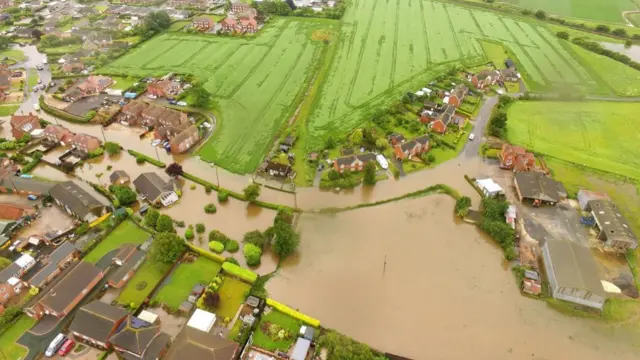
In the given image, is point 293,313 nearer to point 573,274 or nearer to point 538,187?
point 573,274

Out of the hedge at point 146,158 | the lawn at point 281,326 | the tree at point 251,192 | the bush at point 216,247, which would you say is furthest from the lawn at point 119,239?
the lawn at point 281,326

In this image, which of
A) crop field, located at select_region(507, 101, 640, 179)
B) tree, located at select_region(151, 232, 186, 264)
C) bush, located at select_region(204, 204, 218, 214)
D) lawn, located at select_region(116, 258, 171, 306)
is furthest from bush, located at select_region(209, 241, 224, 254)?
crop field, located at select_region(507, 101, 640, 179)

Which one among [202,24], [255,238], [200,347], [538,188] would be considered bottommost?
[255,238]

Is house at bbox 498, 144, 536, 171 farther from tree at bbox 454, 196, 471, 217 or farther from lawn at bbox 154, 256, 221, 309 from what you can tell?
lawn at bbox 154, 256, 221, 309

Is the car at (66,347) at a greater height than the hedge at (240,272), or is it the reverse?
the hedge at (240,272)

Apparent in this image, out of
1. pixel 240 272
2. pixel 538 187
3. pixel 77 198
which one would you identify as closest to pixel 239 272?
pixel 240 272

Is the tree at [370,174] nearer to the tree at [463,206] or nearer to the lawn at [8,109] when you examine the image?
the tree at [463,206]

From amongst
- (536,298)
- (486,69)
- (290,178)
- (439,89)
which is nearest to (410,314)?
(536,298)
